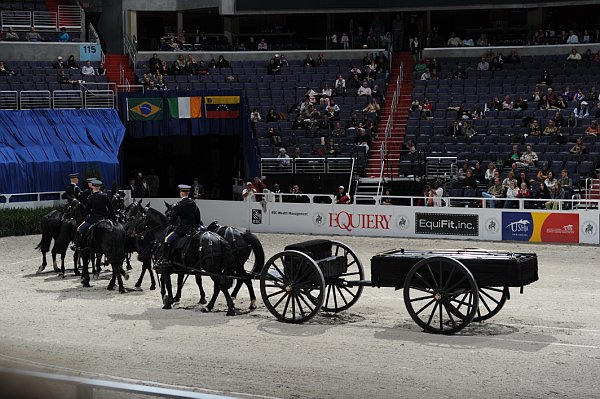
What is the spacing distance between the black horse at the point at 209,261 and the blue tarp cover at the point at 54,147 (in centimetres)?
1690

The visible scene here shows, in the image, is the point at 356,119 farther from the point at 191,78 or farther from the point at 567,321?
the point at 567,321

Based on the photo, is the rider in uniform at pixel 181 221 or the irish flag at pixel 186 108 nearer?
the rider in uniform at pixel 181 221

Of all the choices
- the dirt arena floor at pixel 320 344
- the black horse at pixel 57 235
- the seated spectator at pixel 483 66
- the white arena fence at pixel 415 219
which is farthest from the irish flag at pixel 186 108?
the dirt arena floor at pixel 320 344

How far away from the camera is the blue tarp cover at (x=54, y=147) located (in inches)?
1267

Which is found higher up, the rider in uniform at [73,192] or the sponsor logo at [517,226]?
the rider in uniform at [73,192]

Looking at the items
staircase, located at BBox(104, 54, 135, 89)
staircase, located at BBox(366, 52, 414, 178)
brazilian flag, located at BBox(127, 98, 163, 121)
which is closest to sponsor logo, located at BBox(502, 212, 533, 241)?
staircase, located at BBox(366, 52, 414, 178)

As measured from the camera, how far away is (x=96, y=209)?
1934cm

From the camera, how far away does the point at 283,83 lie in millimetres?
38375

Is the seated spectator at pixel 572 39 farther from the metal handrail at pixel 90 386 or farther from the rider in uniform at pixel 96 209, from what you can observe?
the metal handrail at pixel 90 386

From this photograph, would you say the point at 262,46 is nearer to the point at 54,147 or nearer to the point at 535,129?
the point at 54,147

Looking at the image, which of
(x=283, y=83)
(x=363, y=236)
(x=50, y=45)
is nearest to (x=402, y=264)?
(x=363, y=236)

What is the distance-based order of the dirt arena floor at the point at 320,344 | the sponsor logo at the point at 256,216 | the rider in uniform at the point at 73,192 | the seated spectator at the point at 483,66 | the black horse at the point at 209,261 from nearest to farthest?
the dirt arena floor at the point at 320,344, the black horse at the point at 209,261, the rider in uniform at the point at 73,192, the sponsor logo at the point at 256,216, the seated spectator at the point at 483,66

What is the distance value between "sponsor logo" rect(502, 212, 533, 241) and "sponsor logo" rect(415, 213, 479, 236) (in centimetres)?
76

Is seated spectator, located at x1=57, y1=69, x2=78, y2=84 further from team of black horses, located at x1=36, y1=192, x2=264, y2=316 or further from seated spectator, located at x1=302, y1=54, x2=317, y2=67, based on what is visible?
team of black horses, located at x1=36, y1=192, x2=264, y2=316
